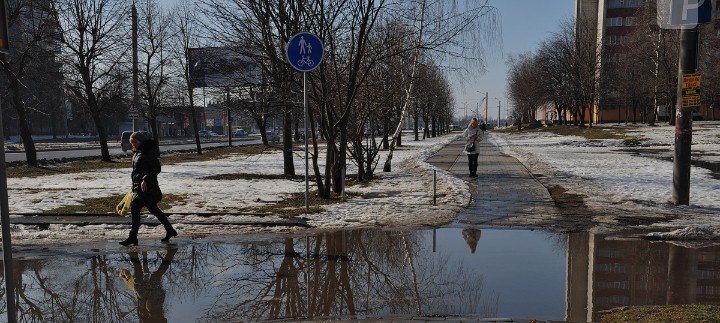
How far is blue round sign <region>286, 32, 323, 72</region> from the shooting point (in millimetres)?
8930

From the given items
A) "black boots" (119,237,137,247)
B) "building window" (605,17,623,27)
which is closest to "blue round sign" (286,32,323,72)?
"black boots" (119,237,137,247)

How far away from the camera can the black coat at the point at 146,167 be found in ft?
23.0

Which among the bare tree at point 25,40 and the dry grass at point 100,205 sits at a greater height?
the bare tree at point 25,40

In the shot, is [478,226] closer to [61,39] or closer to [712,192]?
[712,192]

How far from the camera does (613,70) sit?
61.5 m

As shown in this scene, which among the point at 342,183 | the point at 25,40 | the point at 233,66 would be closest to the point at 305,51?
the point at 342,183

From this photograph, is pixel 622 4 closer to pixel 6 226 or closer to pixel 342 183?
pixel 342 183

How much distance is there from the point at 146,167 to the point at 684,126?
8772 mm

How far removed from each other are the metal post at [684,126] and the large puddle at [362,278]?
3.06 meters

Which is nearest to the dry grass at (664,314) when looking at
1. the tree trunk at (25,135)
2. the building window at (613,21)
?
the tree trunk at (25,135)

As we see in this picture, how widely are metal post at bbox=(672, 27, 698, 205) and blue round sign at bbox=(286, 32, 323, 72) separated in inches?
245

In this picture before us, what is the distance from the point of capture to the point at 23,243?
7.32m

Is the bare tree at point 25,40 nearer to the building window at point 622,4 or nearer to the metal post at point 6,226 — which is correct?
the metal post at point 6,226

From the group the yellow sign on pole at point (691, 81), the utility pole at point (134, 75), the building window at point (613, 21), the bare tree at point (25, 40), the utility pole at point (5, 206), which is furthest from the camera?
the building window at point (613, 21)
